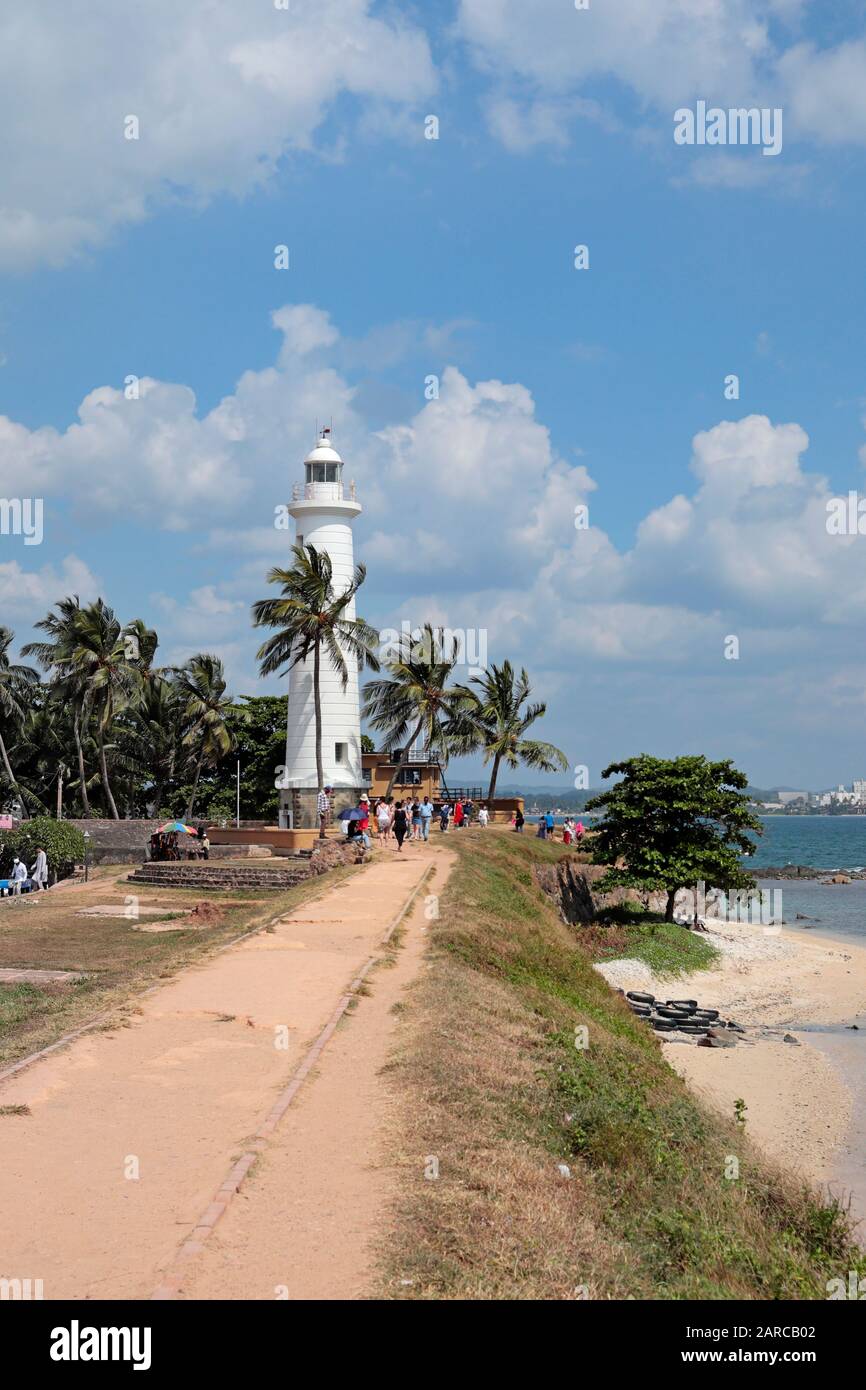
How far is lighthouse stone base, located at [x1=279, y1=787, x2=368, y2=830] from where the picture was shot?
40750mm

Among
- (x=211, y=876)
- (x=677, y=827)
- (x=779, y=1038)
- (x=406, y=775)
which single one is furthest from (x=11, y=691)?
(x=779, y=1038)

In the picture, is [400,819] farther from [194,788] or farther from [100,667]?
[194,788]

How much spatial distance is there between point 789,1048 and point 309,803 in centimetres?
2069

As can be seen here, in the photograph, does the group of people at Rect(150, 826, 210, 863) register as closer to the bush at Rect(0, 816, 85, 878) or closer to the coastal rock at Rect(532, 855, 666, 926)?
the bush at Rect(0, 816, 85, 878)

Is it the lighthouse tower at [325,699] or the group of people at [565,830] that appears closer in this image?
the lighthouse tower at [325,699]

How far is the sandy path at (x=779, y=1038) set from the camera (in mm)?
17438

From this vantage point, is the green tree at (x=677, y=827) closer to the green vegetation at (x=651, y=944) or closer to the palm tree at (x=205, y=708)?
the green vegetation at (x=651, y=944)

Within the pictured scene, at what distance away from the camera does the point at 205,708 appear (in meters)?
55.8

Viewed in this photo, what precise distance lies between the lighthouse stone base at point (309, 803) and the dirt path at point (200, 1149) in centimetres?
2588

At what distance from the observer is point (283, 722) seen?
57.7 meters

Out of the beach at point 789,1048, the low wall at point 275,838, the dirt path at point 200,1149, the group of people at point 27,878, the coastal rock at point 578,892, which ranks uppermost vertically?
the low wall at point 275,838

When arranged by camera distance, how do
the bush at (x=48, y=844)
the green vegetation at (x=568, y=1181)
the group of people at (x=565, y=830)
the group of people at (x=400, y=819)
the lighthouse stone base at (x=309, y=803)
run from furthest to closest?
the group of people at (x=565, y=830) < the lighthouse stone base at (x=309, y=803) < the bush at (x=48, y=844) < the group of people at (x=400, y=819) < the green vegetation at (x=568, y=1181)

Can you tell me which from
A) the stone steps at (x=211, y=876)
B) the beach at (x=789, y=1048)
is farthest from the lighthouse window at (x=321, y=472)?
the beach at (x=789, y=1048)
